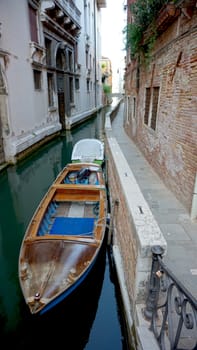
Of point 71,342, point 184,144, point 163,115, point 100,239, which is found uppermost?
point 163,115

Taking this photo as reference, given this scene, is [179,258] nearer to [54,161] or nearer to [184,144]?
[184,144]

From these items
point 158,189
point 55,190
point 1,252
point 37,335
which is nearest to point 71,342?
point 37,335

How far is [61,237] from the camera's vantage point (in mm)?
2967

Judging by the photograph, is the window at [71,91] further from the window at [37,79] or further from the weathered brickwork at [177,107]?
the weathered brickwork at [177,107]

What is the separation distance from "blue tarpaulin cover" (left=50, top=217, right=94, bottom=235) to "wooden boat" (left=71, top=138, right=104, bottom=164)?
3.14m

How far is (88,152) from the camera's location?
24.5 feet

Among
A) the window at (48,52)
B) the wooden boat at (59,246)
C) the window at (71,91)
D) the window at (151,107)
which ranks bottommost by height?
the wooden boat at (59,246)

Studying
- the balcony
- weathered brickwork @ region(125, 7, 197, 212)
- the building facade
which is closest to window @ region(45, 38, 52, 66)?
the building facade

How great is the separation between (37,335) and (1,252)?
5.97 feet

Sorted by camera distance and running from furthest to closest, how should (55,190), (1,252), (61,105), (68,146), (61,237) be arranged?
(61,105) → (68,146) → (55,190) → (1,252) → (61,237)

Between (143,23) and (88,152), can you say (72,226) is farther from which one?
(143,23)

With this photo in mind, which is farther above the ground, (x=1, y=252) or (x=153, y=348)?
(x=153, y=348)

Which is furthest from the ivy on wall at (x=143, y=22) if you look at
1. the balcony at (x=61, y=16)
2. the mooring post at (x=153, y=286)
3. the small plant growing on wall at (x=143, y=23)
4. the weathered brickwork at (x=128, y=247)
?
the balcony at (x=61, y=16)

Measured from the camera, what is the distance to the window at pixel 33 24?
29.4ft
